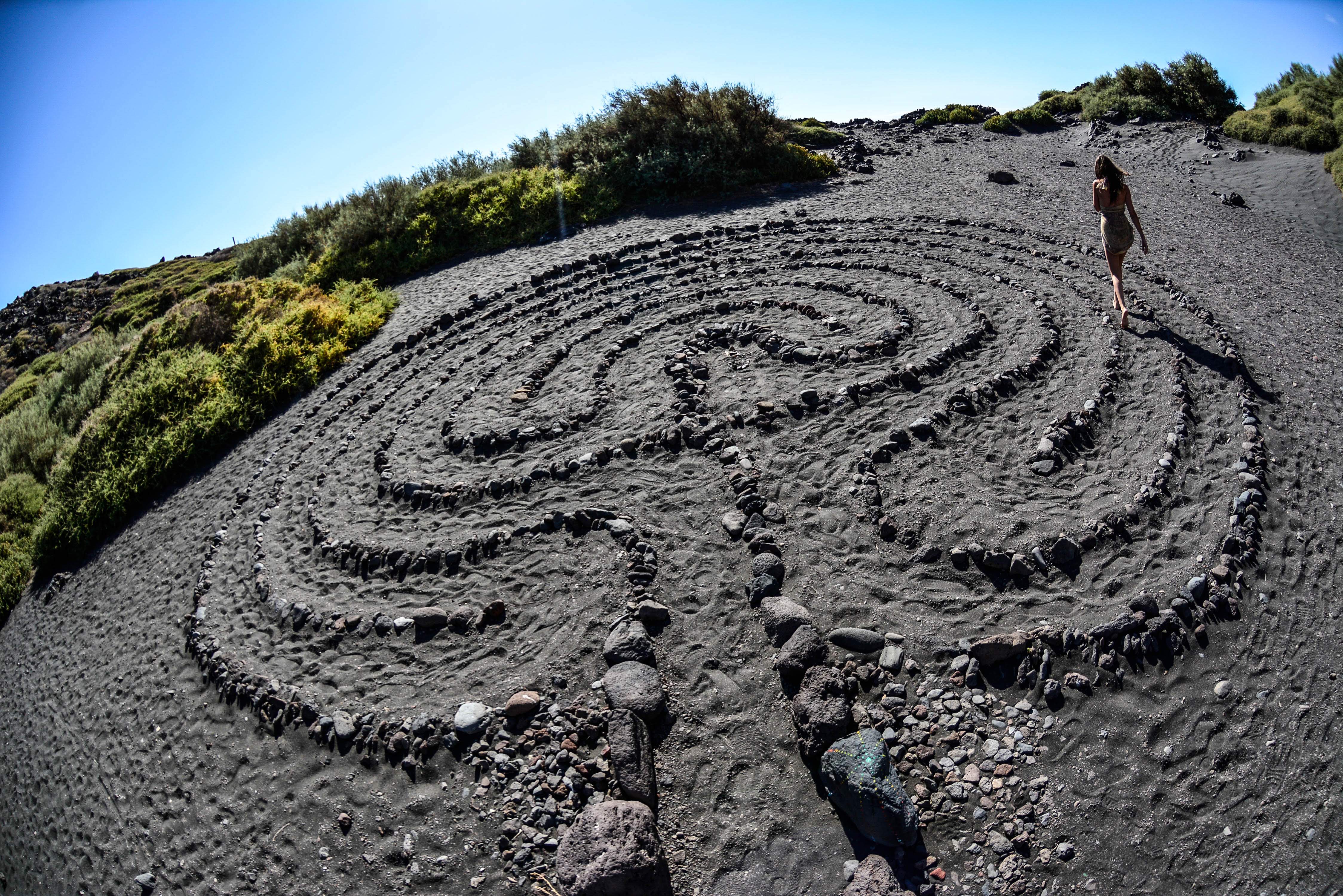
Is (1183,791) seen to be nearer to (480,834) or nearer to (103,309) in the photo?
(480,834)

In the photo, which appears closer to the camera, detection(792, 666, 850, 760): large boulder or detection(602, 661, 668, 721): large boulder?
detection(792, 666, 850, 760): large boulder

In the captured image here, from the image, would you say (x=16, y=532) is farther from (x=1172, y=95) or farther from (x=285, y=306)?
(x=1172, y=95)

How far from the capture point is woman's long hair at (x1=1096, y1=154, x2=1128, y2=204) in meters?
11.7

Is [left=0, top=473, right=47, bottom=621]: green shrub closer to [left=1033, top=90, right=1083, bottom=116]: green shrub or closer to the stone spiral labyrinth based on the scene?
the stone spiral labyrinth

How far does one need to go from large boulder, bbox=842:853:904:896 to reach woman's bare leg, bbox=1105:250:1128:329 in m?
10.00

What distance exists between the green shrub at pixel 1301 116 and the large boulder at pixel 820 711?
2597 centimetres

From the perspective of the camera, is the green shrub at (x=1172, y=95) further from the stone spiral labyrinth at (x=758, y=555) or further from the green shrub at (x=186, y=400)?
the green shrub at (x=186, y=400)

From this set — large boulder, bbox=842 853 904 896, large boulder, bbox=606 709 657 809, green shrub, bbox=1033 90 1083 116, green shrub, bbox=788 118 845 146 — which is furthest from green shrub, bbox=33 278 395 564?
green shrub, bbox=1033 90 1083 116

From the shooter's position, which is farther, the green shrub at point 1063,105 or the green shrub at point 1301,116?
the green shrub at point 1063,105

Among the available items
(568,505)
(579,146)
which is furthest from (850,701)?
(579,146)

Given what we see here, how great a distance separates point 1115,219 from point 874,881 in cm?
1100

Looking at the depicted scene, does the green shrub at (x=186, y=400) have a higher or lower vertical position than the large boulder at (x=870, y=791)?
higher

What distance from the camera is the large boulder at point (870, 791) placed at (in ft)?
18.2

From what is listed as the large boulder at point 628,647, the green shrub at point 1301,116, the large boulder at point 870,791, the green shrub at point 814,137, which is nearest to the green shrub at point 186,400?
the large boulder at point 628,647
